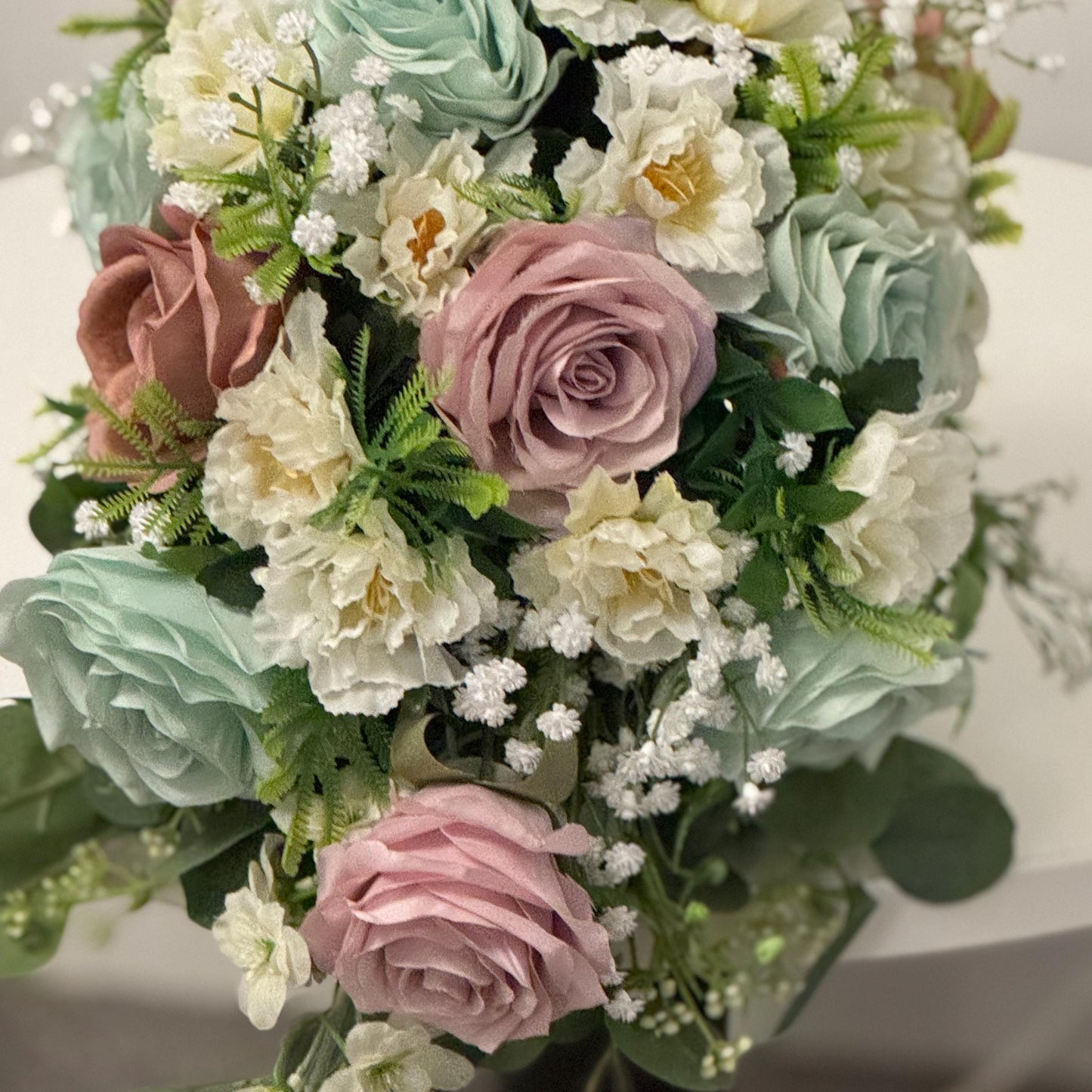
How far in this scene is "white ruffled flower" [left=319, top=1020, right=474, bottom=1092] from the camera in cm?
50

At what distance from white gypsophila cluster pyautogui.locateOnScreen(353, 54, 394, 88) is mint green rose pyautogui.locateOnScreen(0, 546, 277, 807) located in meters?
0.21

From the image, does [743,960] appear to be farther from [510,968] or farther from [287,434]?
[287,434]

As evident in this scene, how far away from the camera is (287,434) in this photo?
0.47 m

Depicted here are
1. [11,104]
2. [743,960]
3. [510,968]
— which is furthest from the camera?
[11,104]

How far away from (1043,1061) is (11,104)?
125 centimetres

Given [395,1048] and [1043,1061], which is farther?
[1043,1061]

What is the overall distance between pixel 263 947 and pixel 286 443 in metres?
0.20

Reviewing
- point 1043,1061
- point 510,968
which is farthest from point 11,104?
point 1043,1061

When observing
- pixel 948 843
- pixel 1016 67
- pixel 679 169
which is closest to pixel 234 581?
pixel 679 169

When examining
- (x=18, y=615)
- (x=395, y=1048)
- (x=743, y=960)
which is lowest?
(x=743, y=960)

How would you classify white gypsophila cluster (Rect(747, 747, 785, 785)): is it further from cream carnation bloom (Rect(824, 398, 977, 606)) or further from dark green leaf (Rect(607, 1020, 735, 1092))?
dark green leaf (Rect(607, 1020, 735, 1092))

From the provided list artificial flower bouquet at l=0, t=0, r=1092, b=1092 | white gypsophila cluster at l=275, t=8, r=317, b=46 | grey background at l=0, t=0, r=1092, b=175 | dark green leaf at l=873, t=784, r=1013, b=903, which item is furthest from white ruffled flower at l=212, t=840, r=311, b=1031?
grey background at l=0, t=0, r=1092, b=175

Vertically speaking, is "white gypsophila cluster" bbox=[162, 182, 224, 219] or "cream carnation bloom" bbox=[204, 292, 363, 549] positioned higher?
"white gypsophila cluster" bbox=[162, 182, 224, 219]

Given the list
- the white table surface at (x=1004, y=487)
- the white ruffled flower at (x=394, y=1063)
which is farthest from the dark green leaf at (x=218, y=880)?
the white table surface at (x=1004, y=487)
